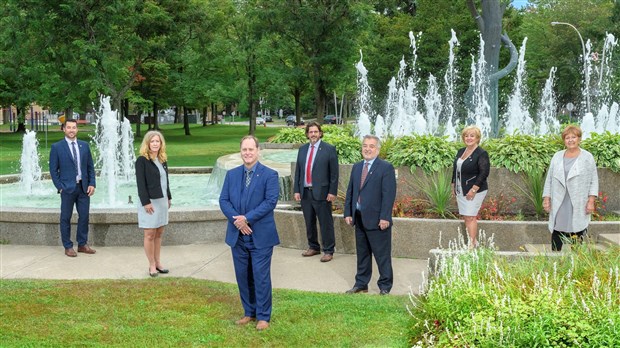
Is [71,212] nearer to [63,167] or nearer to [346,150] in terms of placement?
[63,167]

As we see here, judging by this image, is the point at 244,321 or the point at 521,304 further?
the point at 244,321

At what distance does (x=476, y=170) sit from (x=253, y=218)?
3229 mm

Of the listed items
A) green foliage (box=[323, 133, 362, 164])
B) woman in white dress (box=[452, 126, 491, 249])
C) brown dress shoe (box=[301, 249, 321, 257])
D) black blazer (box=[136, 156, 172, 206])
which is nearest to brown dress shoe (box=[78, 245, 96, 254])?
black blazer (box=[136, 156, 172, 206])

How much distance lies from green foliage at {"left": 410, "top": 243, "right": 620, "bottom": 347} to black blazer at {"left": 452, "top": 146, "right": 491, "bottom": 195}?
2015 millimetres

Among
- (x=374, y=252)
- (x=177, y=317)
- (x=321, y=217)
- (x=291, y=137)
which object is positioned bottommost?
(x=177, y=317)

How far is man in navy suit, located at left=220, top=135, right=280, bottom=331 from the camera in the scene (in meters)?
5.87

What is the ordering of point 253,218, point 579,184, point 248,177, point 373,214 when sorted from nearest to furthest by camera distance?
point 253,218
point 248,177
point 373,214
point 579,184

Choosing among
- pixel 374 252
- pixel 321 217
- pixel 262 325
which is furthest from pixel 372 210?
pixel 321 217

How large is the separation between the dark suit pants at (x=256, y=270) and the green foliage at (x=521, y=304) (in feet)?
4.30

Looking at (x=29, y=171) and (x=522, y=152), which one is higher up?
(x=522, y=152)

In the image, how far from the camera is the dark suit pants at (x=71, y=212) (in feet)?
30.0

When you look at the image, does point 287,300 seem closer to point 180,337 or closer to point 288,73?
point 180,337

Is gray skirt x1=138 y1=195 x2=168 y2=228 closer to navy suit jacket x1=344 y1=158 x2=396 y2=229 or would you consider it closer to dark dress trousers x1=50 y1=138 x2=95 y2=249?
dark dress trousers x1=50 y1=138 x2=95 y2=249

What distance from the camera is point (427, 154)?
1006 centimetres
